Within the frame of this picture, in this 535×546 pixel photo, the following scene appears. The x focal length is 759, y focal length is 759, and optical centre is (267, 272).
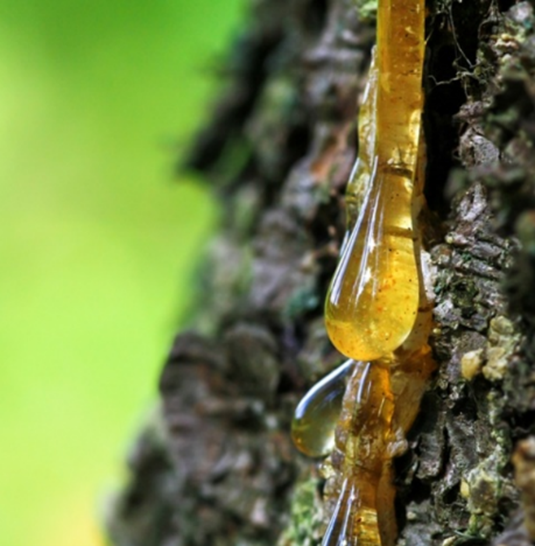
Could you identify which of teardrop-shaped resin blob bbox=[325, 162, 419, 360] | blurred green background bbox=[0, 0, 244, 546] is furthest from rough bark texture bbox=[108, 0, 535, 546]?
blurred green background bbox=[0, 0, 244, 546]

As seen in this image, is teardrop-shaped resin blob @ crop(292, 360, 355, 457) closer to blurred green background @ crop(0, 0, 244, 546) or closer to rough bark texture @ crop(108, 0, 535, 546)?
rough bark texture @ crop(108, 0, 535, 546)

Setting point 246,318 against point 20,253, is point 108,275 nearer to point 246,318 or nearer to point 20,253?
point 20,253

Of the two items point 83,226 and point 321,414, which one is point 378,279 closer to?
point 321,414

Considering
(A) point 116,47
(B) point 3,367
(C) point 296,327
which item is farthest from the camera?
(A) point 116,47

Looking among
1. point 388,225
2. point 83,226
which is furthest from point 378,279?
point 83,226

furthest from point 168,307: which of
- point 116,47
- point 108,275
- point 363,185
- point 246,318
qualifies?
point 363,185

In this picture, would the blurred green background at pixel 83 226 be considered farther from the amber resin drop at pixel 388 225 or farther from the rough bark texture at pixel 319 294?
the amber resin drop at pixel 388 225
